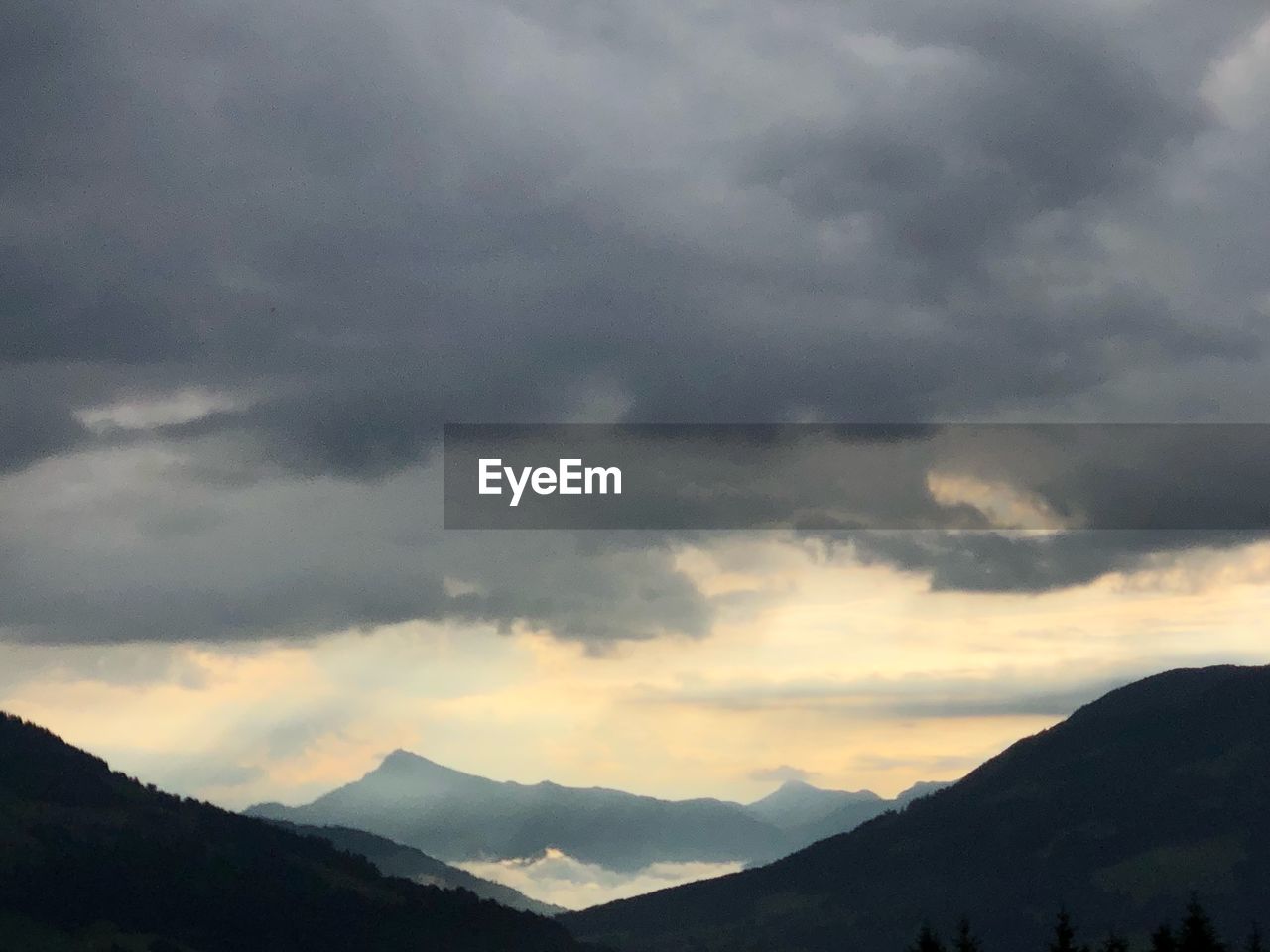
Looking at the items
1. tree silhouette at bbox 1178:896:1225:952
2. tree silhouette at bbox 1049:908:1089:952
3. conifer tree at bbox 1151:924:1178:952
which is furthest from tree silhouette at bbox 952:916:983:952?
tree silhouette at bbox 1178:896:1225:952

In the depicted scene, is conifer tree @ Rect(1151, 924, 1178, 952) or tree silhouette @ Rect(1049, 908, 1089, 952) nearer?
tree silhouette @ Rect(1049, 908, 1089, 952)

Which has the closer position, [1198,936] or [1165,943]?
[1198,936]

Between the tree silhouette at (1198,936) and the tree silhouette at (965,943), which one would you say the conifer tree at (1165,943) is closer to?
the tree silhouette at (1198,936)

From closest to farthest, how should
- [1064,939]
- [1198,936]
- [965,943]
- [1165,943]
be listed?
1. [1198,936]
2. [965,943]
3. [1165,943]
4. [1064,939]

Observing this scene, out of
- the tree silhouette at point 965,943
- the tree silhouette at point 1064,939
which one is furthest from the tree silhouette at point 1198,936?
the tree silhouette at point 965,943

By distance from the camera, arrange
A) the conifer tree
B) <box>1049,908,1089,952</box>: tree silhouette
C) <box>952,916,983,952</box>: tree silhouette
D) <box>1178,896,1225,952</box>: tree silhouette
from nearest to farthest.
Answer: <box>1178,896,1225,952</box>: tree silhouette, <box>952,916,983,952</box>: tree silhouette, <box>1049,908,1089,952</box>: tree silhouette, the conifer tree

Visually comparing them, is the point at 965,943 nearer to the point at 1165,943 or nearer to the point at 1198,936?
the point at 1198,936

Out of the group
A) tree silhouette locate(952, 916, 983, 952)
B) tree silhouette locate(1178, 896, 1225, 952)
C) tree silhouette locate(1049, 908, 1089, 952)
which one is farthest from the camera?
tree silhouette locate(1049, 908, 1089, 952)

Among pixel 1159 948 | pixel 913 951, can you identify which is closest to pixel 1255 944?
pixel 1159 948

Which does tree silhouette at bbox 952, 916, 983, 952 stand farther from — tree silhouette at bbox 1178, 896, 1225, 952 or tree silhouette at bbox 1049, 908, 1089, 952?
tree silhouette at bbox 1178, 896, 1225, 952

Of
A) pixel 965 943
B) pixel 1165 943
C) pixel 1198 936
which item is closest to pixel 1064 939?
pixel 1165 943

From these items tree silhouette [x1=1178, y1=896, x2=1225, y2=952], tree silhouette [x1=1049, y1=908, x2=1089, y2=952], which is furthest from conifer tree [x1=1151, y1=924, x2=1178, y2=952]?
tree silhouette [x1=1049, y1=908, x2=1089, y2=952]
